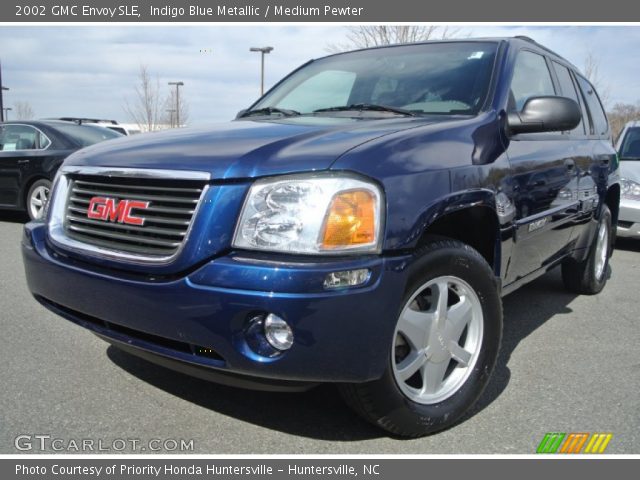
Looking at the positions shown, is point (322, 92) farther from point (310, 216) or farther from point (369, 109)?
point (310, 216)

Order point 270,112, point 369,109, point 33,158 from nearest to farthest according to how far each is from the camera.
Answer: point 369,109, point 270,112, point 33,158

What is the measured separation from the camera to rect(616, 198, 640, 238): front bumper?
22.6 ft

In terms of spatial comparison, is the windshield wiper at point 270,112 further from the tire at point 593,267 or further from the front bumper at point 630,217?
the front bumper at point 630,217

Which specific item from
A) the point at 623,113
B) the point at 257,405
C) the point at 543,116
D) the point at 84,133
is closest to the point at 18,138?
the point at 84,133

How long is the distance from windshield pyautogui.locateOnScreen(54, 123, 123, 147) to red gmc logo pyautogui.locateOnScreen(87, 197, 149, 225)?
6.20 metres

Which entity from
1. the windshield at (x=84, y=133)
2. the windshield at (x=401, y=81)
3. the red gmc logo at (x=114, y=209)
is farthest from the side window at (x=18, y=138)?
the red gmc logo at (x=114, y=209)

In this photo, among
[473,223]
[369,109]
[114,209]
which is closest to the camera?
[114,209]

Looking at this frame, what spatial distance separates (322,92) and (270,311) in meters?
2.08

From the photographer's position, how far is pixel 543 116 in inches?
113

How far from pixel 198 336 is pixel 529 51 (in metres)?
2.73

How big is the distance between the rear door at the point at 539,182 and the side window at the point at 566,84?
17cm

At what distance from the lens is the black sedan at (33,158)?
8086 mm

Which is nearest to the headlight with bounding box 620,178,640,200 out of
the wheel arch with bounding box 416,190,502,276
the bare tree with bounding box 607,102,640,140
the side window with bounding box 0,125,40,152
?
the wheel arch with bounding box 416,190,502,276
